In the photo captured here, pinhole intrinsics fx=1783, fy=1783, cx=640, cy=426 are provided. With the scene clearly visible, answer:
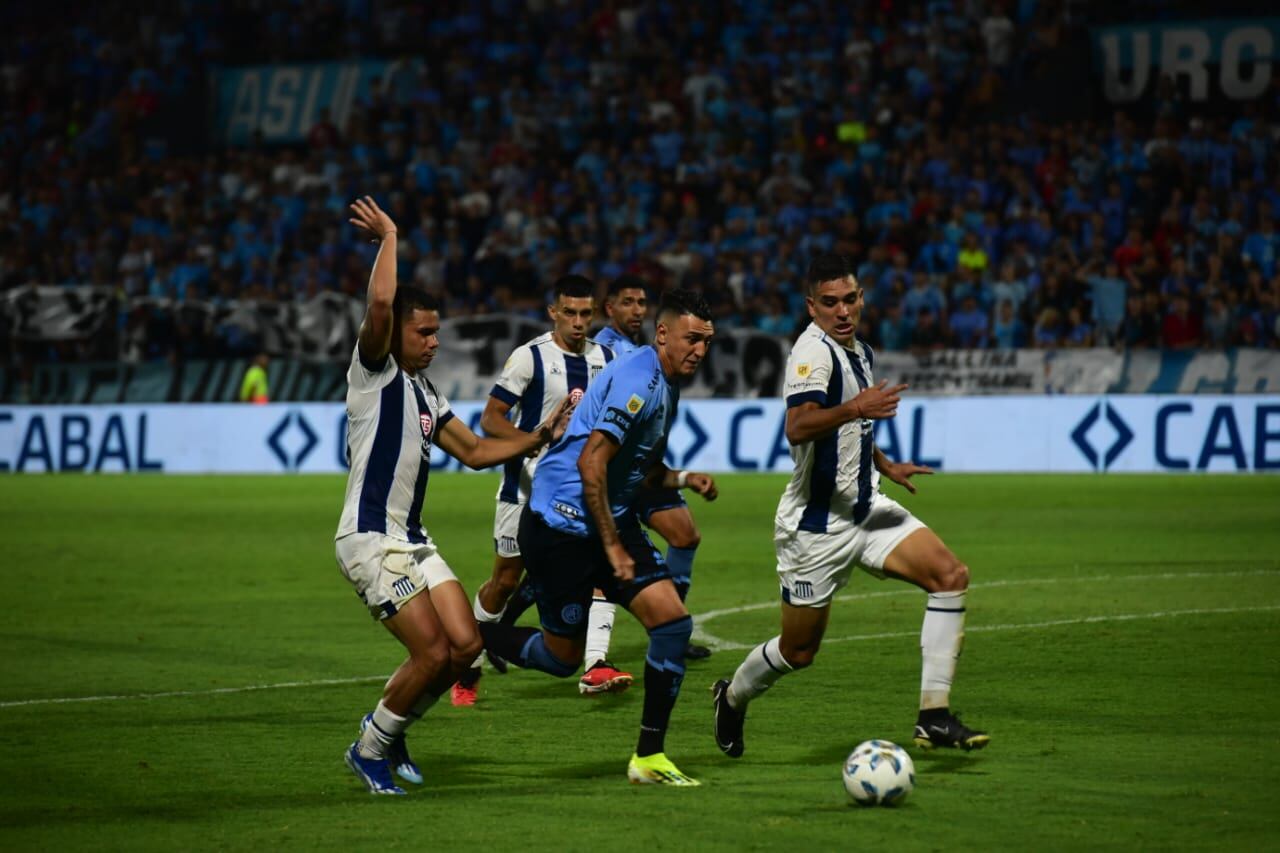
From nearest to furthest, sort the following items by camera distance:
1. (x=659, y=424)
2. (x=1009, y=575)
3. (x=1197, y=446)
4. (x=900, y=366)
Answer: (x=659, y=424) < (x=1009, y=575) < (x=1197, y=446) < (x=900, y=366)

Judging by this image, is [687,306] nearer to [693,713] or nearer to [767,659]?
[767,659]

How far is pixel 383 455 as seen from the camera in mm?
7316

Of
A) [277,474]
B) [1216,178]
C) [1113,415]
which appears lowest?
[277,474]

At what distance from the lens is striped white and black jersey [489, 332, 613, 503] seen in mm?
10312

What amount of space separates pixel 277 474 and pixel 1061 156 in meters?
12.8

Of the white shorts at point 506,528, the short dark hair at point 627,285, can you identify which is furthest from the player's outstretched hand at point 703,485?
the short dark hair at point 627,285

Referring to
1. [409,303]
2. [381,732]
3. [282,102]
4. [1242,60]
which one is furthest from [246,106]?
[381,732]

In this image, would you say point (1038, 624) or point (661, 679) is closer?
point (661, 679)

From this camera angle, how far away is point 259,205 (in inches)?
1321

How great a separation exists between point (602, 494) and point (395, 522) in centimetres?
87

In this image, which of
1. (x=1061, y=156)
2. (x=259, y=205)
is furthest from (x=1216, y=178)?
(x=259, y=205)

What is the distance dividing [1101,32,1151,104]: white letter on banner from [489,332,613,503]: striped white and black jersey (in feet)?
67.4

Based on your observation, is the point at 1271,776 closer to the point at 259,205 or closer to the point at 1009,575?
the point at 1009,575

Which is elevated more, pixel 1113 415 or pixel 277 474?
pixel 1113 415
